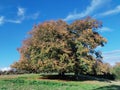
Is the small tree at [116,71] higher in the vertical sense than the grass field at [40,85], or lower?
higher

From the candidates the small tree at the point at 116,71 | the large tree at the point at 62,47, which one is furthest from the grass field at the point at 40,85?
the small tree at the point at 116,71

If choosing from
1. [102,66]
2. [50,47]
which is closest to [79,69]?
[102,66]

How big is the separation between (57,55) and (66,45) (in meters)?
2.10

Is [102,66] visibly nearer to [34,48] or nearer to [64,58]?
[64,58]

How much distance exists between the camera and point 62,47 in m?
39.9

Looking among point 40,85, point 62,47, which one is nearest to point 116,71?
point 62,47

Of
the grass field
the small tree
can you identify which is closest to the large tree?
the small tree

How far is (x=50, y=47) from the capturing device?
39500mm

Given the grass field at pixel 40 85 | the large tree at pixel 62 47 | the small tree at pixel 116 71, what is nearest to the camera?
the grass field at pixel 40 85

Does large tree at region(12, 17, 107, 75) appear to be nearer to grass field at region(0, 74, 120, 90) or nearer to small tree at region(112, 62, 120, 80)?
small tree at region(112, 62, 120, 80)

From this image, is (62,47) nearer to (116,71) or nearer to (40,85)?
(116,71)

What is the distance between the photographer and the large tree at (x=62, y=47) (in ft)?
131

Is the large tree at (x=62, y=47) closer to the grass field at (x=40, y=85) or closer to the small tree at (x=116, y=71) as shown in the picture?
the small tree at (x=116, y=71)

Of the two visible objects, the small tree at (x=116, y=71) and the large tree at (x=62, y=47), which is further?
the small tree at (x=116, y=71)
